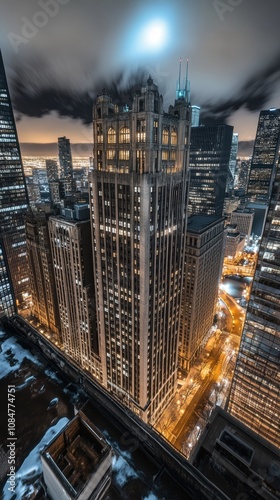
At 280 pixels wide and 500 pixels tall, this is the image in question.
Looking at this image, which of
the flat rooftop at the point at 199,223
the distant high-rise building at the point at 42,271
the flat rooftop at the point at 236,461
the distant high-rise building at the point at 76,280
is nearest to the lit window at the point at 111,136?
the distant high-rise building at the point at 76,280

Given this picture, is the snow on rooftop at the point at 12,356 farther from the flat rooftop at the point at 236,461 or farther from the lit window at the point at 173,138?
the lit window at the point at 173,138

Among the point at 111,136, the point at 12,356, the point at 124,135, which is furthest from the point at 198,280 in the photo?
the point at 12,356

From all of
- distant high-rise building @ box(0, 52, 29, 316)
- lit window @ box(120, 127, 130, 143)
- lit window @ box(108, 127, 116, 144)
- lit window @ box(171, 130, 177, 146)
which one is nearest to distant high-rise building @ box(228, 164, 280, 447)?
lit window @ box(171, 130, 177, 146)

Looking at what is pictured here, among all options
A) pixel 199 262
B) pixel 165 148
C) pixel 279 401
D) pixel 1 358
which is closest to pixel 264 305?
pixel 279 401

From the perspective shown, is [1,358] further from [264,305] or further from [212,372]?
[212,372]

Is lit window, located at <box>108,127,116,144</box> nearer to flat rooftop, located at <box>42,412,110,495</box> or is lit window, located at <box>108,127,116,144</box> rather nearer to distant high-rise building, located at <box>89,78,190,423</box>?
Answer: distant high-rise building, located at <box>89,78,190,423</box>

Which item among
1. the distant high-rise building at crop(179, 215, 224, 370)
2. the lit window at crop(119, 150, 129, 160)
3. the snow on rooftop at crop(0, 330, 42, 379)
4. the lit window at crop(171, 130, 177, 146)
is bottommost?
the distant high-rise building at crop(179, 215, 224, 370)
